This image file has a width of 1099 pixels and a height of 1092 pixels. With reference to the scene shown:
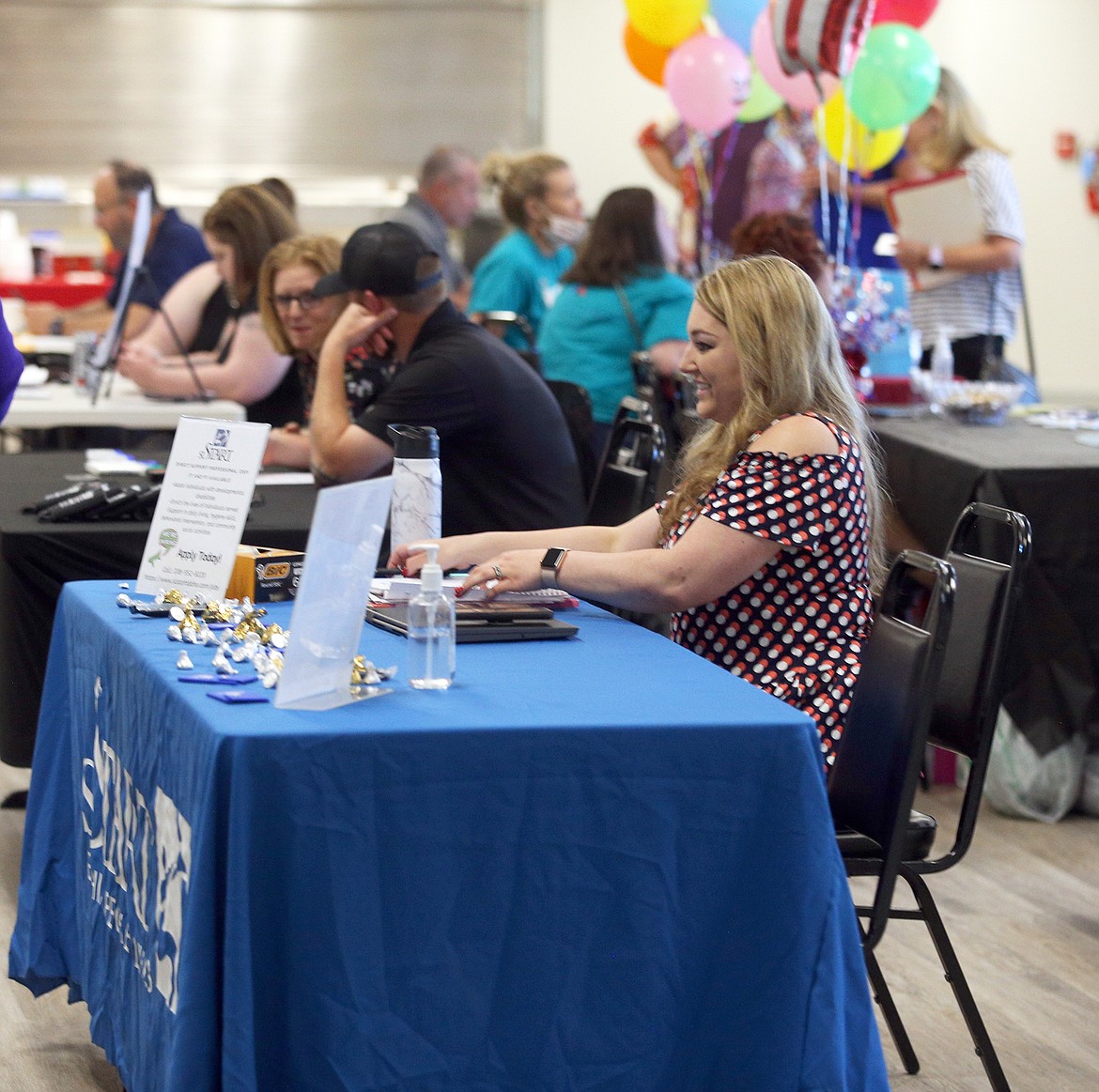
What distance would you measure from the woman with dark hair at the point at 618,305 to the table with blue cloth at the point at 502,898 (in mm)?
2916

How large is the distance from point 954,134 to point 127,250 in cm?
291

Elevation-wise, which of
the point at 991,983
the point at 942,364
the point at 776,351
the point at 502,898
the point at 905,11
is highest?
the point at 905,11

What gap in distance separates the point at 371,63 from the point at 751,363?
27.1 ft

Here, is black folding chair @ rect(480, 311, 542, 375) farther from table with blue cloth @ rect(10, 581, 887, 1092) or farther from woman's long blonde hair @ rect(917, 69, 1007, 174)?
table with blue cloth @ rect(10, 581, 887, 1092)

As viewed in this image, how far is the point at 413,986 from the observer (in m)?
1.54

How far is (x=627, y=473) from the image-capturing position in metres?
3.12

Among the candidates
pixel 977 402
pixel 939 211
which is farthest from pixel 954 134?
pixel 977 402

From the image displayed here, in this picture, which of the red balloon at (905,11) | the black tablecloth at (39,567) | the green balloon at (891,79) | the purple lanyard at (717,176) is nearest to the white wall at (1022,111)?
the purple lanyard at (717,176)

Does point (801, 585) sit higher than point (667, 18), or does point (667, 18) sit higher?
point (667, 18)

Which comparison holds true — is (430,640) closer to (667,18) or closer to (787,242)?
(787,242)

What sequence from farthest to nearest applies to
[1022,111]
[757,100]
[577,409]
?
[1022,111]
[757,100]
[577,409]

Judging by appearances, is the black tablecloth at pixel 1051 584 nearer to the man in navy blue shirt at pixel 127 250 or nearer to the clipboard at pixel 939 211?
the clipboard at pixel 939 211

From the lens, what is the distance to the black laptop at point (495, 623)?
1.93 m

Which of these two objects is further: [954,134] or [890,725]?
[954,134]
